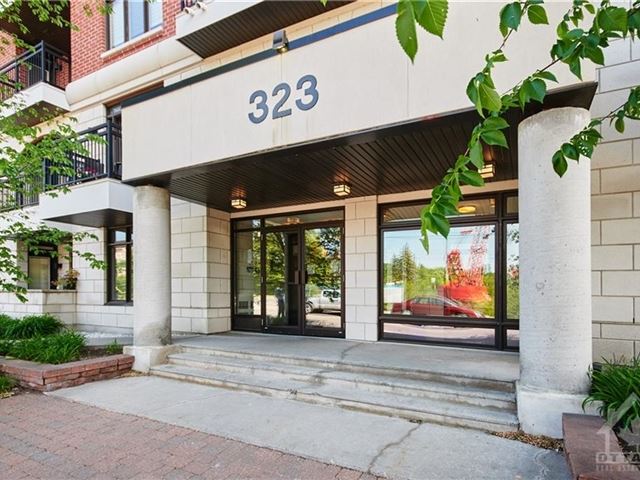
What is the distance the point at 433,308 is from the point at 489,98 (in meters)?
5.55

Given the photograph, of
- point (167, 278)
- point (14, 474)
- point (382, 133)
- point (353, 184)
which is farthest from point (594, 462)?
point (167, 278)

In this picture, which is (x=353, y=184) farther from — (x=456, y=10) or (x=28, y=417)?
(x=28, y=417)

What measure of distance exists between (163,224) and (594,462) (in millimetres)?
6008

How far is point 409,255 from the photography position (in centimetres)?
696

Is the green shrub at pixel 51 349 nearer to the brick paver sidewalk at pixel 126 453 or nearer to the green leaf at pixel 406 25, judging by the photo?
the brick paver sidewalk at pixel 126 453

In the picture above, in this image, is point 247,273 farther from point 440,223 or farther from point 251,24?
point 440,223

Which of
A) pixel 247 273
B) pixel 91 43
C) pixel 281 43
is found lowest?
pixel 247 273

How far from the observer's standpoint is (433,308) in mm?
6684

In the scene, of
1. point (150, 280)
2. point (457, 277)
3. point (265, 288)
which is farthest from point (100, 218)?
point (457, 277)

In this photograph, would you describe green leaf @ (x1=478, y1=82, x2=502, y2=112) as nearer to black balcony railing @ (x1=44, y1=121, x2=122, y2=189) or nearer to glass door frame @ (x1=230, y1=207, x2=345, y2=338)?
glass door frame @ (x1=230, y1=207, x2=345, y2=338)

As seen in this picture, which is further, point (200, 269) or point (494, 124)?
point (200, 269)

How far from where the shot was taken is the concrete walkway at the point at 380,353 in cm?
466

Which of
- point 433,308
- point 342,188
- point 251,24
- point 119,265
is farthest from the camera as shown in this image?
point 119,265

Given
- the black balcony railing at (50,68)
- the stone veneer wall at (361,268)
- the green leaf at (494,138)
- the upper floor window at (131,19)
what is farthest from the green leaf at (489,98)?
the black balcony railing at (50,68)
